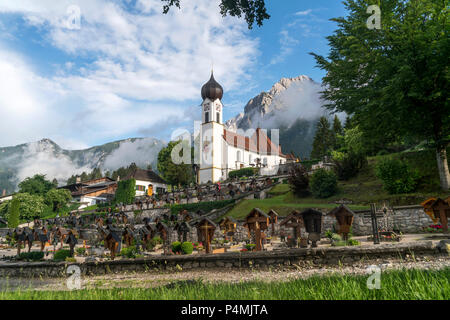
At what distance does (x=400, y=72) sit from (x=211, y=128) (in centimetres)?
4900

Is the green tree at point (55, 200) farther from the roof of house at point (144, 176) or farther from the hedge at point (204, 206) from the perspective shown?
the hedge at point (204, 206)

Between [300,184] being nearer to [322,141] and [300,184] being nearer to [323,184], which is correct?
[323,184]

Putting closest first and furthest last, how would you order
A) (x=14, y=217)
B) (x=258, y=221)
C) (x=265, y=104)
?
(x=258, y=221)
(x=14, y=217)
(x=265, y=104)

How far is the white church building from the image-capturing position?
2288 inches

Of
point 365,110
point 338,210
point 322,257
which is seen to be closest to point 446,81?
point 365,110

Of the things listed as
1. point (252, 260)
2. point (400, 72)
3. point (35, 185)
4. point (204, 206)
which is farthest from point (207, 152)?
point (252, 260)

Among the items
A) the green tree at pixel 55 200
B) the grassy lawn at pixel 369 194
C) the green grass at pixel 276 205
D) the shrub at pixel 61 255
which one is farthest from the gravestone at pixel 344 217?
the green tree at pixel 55 200

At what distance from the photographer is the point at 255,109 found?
18800cm

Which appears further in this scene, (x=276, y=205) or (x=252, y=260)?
(x=276, y=205)

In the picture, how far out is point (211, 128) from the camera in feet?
204

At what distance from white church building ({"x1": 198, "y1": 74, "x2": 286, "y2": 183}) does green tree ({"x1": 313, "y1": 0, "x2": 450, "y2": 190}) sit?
1476 inches

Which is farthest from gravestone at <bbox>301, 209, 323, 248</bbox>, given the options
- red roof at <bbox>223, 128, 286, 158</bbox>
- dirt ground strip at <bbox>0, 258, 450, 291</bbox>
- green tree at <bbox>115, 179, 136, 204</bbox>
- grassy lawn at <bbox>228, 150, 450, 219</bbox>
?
red roof at <bbox>223, 128, 286, 158</bbox>
